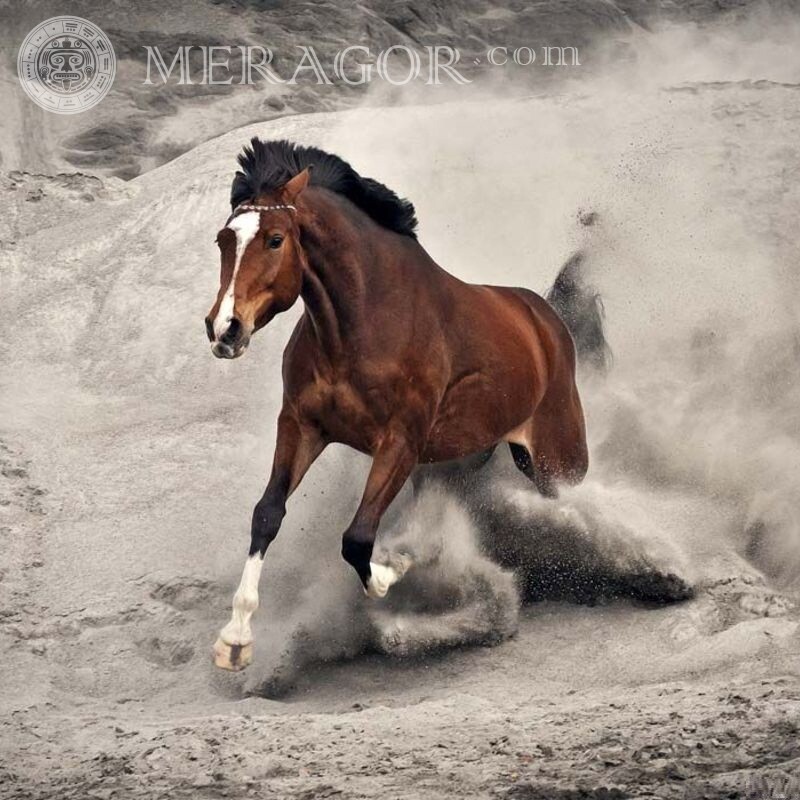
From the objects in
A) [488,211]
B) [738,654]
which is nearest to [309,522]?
[738,654]

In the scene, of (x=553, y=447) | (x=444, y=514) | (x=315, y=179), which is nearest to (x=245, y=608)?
(x=444, y=514)

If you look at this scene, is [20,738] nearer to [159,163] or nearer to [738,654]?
[738,654]

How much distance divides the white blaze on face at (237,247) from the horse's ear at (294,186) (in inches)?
6.8

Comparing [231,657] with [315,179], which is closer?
[231,657]

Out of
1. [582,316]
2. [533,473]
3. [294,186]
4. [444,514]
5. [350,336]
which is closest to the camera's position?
[294,186]

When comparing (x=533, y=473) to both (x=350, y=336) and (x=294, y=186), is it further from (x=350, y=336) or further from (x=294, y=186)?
(x=294, y=186)

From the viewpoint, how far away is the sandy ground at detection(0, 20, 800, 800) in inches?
180

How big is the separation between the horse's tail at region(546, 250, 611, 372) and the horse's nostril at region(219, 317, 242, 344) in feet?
9.92

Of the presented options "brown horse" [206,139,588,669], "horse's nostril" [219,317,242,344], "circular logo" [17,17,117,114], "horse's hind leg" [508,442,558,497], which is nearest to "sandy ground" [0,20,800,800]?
"horse's hind leg" [508,442,558,497]

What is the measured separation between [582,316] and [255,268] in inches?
118

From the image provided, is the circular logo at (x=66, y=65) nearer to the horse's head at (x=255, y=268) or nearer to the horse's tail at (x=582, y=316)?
the horse's tail at (x=582, y=316)

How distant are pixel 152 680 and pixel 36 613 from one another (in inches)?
27.3

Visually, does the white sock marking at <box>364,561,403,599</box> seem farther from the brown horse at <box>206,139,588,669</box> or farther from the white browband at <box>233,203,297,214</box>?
the white browband at <box>233,203,297,214</box>

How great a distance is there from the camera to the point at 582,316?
25.7ft
